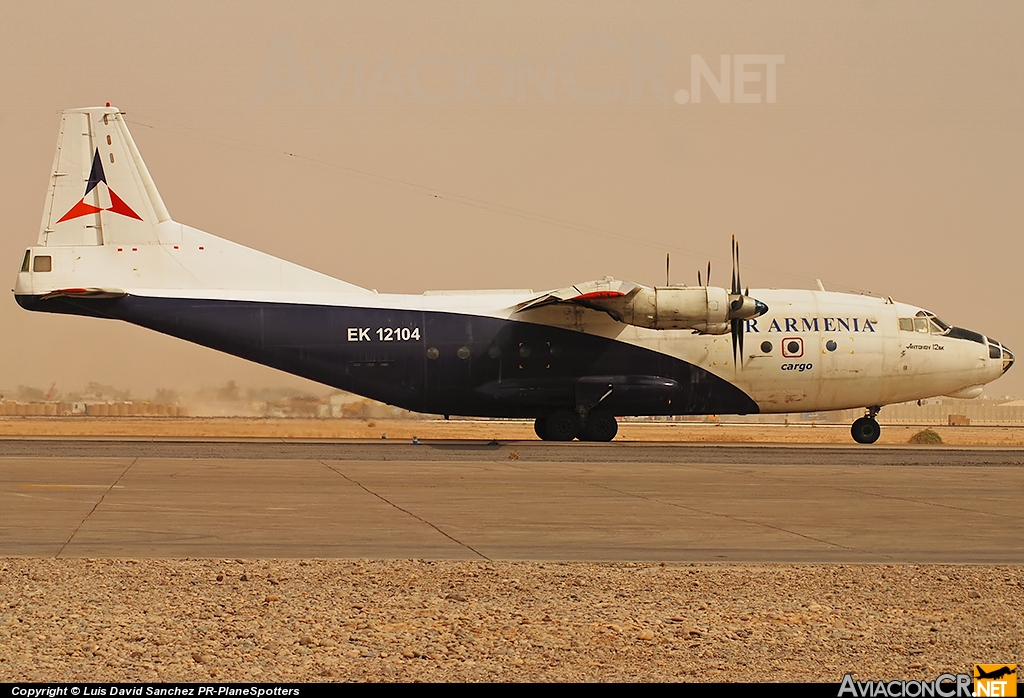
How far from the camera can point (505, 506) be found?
57.7ft

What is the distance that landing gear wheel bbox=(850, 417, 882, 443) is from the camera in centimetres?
3878

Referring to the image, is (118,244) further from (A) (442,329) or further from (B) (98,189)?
(A) (442,329)

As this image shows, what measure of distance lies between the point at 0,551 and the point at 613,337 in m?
25.2

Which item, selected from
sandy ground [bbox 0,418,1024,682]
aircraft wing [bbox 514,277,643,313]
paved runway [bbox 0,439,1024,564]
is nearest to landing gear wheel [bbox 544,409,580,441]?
aircraft wing [bbox 514,277,643,313]

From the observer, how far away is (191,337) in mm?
34844

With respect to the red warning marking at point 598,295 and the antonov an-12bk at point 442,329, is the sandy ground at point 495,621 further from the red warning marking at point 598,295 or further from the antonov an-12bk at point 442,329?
the antonov an-12bk at point 442,329

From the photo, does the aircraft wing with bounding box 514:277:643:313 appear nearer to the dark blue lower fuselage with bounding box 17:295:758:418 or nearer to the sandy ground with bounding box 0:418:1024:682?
the dark blue lower fuselage with bounding box 17:295:758:418

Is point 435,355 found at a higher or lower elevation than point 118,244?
lower

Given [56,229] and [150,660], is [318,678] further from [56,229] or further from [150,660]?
[56,229]

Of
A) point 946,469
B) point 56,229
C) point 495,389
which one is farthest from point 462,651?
point 56,229

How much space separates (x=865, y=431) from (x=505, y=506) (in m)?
25.1

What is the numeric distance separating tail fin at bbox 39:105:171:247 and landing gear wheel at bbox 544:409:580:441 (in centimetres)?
1515

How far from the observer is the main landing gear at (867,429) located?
3878cm

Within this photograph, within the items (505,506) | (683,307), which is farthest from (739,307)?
(505,506)
